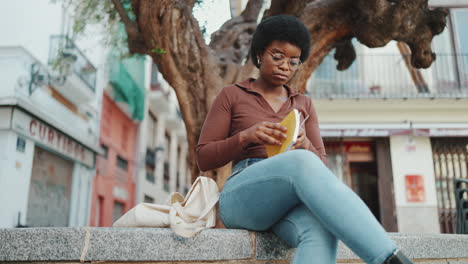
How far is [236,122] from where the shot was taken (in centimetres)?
257

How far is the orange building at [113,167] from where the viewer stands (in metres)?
14.2

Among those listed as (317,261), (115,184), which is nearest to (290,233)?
(317,261)

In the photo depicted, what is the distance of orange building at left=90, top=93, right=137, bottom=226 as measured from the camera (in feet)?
46.6

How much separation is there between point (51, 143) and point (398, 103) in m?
8.88

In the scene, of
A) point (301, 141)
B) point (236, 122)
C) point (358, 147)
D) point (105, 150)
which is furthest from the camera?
point (105, 150)

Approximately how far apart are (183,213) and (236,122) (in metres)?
0.61

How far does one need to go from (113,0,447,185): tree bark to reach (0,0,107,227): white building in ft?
13.2

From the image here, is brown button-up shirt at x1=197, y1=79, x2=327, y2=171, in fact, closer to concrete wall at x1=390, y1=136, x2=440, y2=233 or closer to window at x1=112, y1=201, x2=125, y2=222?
concrete wall at x1=390, y1=136, x2=440, y2=233

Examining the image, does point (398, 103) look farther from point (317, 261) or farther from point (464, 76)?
point (317, 261)

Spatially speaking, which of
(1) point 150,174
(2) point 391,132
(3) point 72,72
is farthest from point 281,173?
(1) point 150,174

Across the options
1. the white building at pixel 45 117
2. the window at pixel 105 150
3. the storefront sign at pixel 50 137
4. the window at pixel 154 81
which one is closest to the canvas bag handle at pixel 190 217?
the white building at pixel 45 117

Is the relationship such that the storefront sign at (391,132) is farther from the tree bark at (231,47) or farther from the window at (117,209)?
the window at (117,209)

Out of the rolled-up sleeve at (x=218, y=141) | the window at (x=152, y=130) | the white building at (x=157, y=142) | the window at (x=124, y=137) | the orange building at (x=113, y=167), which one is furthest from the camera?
the window at (x=152, y=130)

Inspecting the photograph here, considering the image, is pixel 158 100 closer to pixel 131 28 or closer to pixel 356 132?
pixel 356 132
